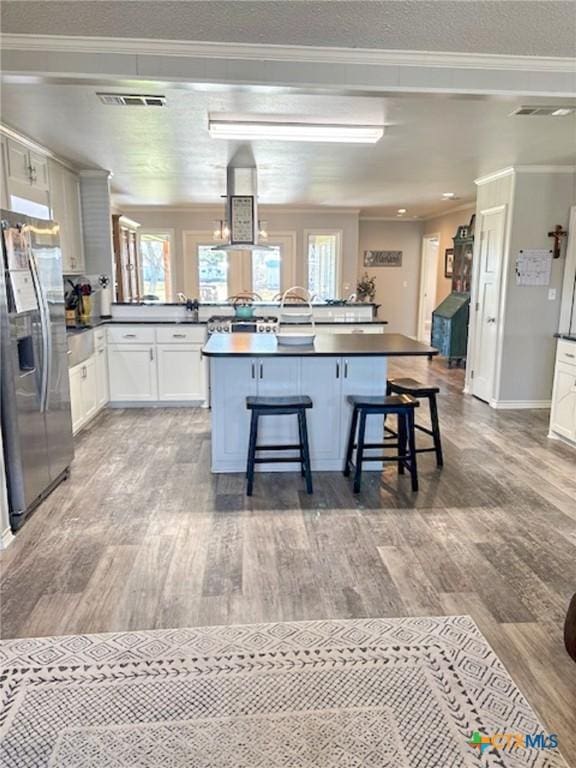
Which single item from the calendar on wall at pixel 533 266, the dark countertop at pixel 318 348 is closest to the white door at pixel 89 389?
the dark countertop at pixel 318 348

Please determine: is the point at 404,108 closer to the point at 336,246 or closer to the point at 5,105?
the point at 5,105

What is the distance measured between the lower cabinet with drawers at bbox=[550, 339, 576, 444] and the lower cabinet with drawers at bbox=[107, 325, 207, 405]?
3330 mm

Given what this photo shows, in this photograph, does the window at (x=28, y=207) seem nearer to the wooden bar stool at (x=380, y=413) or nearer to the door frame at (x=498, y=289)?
the wooden bar stool at (x=380, y=413)

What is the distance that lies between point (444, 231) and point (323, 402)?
263 inches

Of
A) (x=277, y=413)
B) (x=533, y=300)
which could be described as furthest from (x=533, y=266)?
(x=277, y=413)

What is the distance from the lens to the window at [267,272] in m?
9.55

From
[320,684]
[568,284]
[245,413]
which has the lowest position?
[320,684]

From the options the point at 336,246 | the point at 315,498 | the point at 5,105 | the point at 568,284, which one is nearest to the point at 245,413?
the point at 315,498

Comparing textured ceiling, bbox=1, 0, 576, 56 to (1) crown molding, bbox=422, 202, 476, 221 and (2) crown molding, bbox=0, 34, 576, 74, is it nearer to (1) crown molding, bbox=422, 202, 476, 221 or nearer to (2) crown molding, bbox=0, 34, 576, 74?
(2) crown molding, bbox=0, 34, 576, 74

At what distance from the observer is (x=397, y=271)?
34.0ft

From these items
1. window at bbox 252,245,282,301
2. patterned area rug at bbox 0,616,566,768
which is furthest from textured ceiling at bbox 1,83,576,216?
patterned area rug at bbox 0,616,566,768

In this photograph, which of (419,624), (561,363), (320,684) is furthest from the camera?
(561,363)

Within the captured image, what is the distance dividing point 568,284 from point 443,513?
3.47 metres

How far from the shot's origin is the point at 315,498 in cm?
339
